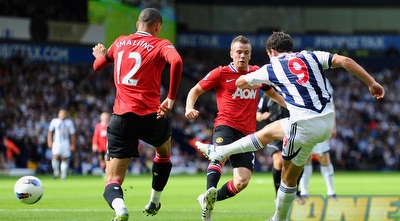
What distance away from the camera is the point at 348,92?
41.9 meters

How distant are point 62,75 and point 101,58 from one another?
27.6m

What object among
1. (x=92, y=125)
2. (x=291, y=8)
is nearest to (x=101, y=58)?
(x=92, y=125)

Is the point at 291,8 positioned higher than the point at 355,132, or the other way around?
the point at 291,8

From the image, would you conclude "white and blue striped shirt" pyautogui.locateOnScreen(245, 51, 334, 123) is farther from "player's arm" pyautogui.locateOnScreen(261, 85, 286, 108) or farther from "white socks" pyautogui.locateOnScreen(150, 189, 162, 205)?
"white socks" pyautogui.locateOnScreen(150, 189, 162, 205)

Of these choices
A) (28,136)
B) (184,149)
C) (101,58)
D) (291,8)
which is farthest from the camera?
(291,8)

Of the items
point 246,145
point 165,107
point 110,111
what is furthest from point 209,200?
point 110,111

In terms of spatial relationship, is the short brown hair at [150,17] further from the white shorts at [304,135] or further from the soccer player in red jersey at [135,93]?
the white shorts at [304,135]

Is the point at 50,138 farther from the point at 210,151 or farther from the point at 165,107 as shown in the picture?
the point at 165,107

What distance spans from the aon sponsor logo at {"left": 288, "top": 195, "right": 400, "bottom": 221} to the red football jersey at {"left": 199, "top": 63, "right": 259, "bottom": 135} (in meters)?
1.53

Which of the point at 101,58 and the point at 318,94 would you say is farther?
the point at 101,58

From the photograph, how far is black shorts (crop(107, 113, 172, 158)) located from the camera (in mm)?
8641

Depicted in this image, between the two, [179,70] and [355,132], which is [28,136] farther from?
[179,70]

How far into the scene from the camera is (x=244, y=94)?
1055 centimetres

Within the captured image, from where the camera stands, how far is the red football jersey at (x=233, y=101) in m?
10.5
